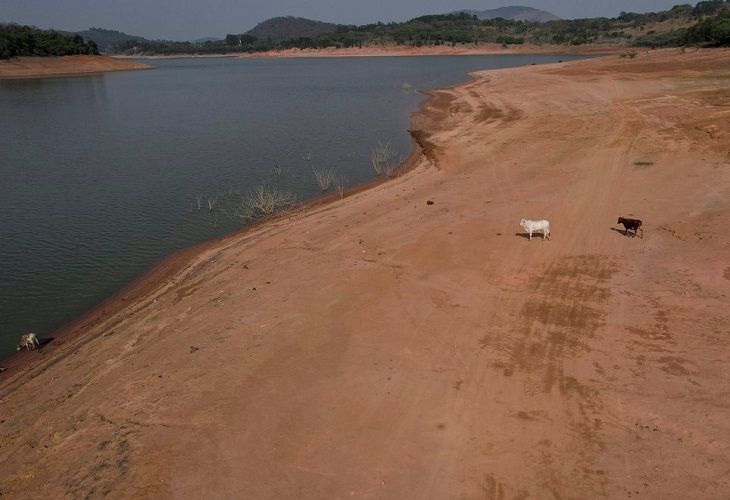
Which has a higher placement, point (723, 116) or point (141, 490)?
point (723, 116)

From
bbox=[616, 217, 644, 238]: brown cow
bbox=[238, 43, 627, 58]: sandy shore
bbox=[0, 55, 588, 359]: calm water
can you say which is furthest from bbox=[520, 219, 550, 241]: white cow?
bbox=[238, 43, 627, 58]: sandy shore

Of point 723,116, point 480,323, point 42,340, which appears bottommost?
point 42,340

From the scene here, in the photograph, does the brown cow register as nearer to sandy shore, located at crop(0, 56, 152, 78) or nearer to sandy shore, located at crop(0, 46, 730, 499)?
sandy shore, located at crop(0, 46, 730, 499)

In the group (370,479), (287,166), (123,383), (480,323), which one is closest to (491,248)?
(480,323)

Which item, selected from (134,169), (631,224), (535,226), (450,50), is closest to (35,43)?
(450,50)

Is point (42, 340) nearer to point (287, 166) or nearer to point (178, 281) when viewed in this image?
point (178, 281)

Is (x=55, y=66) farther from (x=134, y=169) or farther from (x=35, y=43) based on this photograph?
(x=134, y=169)

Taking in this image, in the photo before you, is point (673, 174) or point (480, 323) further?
point (673, 174)
